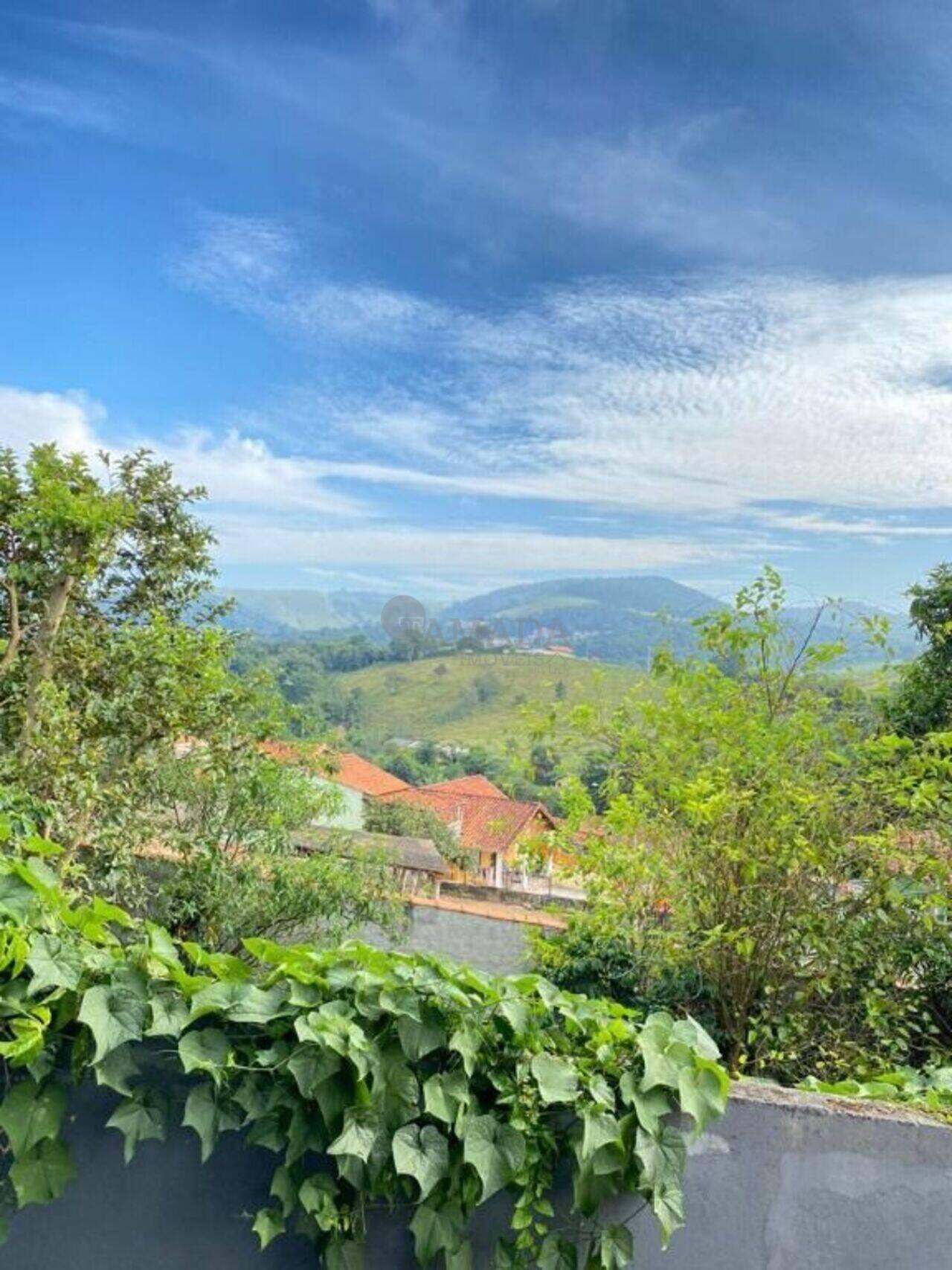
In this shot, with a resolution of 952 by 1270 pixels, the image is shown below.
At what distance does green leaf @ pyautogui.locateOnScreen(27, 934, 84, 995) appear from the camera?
1.18 meters

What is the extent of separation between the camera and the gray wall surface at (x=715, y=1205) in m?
1.35

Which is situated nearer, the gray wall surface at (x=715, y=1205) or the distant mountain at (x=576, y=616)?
the gray wall surface at (x=715, y=1205)

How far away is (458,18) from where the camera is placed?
6059 mm

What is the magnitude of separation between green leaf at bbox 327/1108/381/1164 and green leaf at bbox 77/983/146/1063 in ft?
1.10

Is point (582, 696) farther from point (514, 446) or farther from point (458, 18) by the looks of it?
point (514, 446)

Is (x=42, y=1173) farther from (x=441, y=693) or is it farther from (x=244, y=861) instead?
(x=441, y=693)

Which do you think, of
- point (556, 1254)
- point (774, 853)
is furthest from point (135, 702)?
point (556, 1254)

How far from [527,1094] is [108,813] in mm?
4014

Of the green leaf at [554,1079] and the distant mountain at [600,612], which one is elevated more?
the distant mountain at [600,612]

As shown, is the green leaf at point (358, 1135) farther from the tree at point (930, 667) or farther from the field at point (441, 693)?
the field at point (441, 693)

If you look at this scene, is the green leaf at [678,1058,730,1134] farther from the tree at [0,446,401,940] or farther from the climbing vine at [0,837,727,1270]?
the tree at [0,446,401,940]

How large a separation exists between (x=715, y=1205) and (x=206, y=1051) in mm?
867

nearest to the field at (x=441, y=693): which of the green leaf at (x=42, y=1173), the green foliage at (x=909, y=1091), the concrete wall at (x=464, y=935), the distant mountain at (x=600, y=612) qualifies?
the distant mountain at (x=600, y=612)

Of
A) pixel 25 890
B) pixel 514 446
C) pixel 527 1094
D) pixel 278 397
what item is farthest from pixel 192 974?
pixel 514 446
